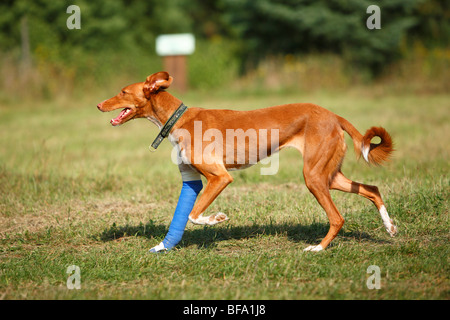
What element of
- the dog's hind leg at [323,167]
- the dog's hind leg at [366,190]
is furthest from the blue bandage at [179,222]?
the dog's hind leg at [366,190]

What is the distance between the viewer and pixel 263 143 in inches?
197

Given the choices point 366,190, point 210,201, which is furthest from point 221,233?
point 366,190

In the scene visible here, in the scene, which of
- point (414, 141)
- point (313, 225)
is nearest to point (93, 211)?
point (313, 225)

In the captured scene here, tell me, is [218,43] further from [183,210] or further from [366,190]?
[183,210]

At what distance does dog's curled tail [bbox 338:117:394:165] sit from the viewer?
199 inches

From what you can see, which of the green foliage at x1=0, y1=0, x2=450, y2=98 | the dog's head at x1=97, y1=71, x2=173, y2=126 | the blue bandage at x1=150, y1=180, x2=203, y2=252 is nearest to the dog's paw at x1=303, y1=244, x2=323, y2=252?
the blue bandage at x1=150, y1=180, x2=203, y2=252

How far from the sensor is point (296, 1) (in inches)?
795

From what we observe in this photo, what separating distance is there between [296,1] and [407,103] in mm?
7165

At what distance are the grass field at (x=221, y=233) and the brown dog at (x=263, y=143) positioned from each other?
0.46m

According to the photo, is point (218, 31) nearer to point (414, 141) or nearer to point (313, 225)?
point (414, 141)

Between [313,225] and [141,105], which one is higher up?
[141,105]

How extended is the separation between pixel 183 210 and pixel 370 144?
1.93 metres

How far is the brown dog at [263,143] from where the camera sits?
16.2ft
